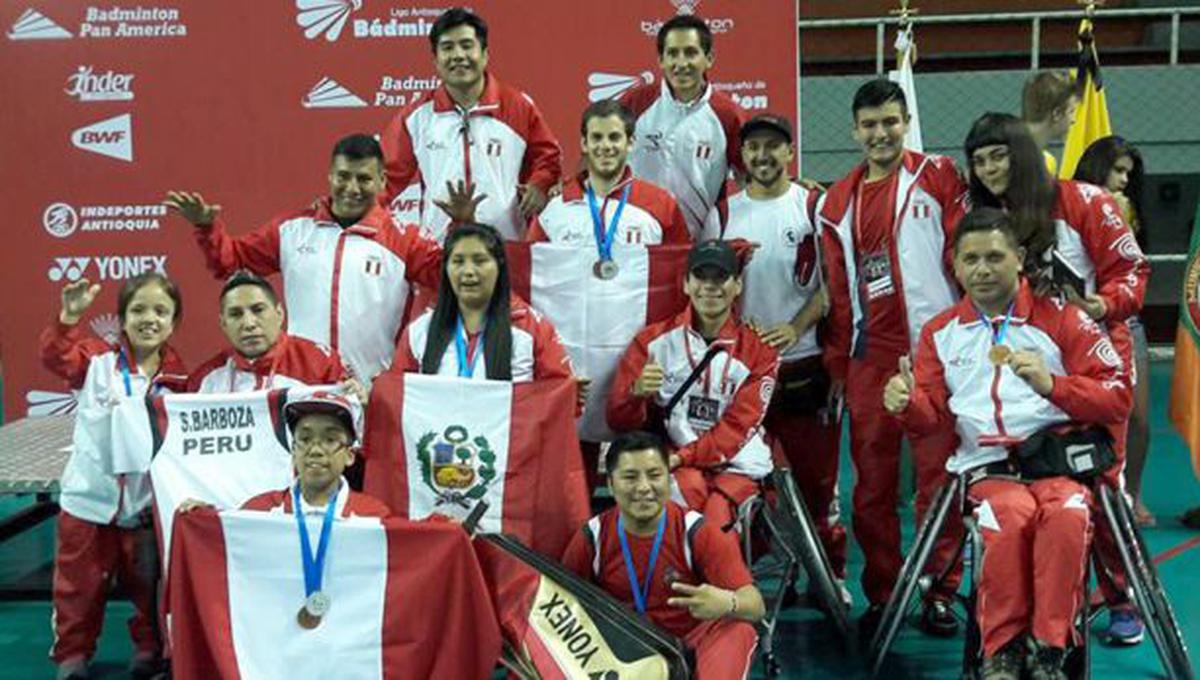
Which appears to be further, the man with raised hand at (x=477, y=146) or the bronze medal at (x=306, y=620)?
the man with raised hand at (x=477, y=146)

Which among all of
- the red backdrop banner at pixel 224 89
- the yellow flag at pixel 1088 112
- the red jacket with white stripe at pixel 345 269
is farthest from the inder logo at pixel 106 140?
the yellow flag at pixel 1088 112

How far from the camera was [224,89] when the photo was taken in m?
6.79

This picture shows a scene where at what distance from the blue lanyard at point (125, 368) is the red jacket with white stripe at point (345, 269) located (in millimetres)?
543

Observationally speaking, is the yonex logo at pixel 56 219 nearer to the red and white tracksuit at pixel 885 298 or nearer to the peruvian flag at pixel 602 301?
the peruvian flag at pixel 602 301

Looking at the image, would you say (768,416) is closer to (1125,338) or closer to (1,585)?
(1125,338)

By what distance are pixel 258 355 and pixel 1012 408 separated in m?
2.27

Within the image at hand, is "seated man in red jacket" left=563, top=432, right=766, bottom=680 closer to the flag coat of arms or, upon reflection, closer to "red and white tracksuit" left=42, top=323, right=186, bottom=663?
the flag coat of arms

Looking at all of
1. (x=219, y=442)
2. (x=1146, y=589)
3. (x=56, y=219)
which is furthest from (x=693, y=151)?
(x=56, y=219)

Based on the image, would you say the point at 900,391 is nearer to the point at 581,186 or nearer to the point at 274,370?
the point at 581,186

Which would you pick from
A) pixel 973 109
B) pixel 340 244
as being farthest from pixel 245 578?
pixel 973 109

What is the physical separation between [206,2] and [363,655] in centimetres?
448

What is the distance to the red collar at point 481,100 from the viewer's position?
4.85 meters

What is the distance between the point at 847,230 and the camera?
14.4 feet

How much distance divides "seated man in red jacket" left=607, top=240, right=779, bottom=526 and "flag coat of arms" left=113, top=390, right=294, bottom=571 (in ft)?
3.45
